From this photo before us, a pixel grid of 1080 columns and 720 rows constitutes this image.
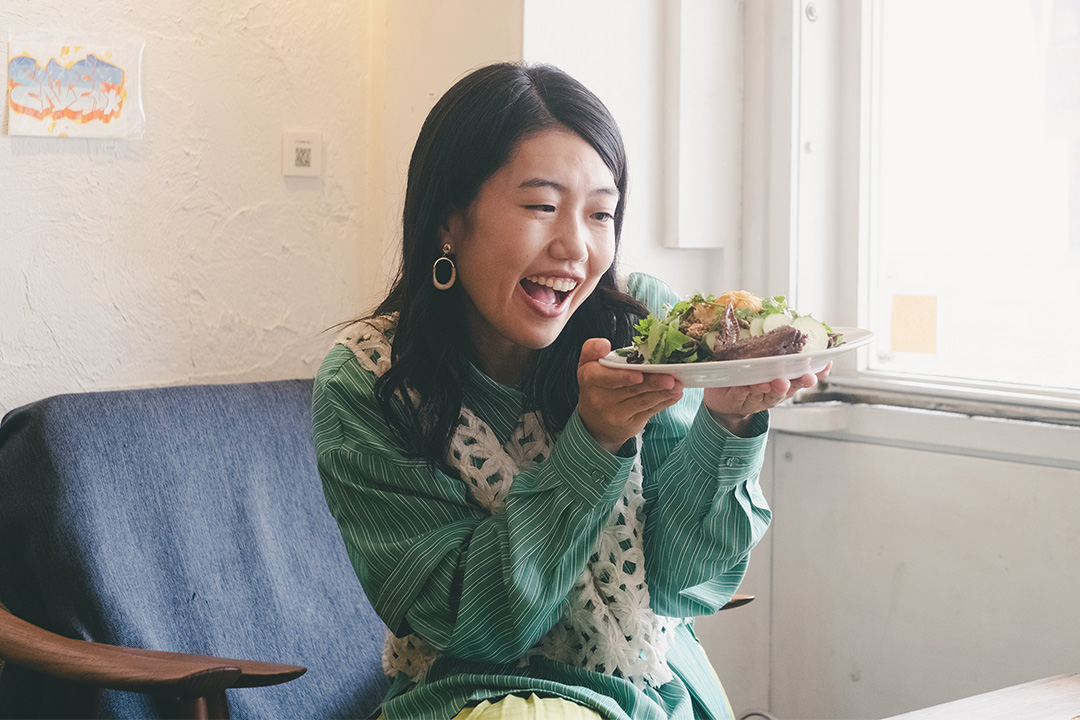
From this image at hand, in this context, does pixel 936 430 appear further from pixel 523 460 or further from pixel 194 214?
pixel 194 214

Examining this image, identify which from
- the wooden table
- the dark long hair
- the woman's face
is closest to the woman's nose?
the woman's face

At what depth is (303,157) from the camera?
2.15 metres

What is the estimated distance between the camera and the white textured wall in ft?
6.08

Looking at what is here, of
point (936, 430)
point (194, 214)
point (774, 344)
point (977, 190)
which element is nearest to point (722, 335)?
point (774, 344)

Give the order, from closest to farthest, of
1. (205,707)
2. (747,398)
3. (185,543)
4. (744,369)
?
(744,369) < (747,398) < (205,707) < (185,543)

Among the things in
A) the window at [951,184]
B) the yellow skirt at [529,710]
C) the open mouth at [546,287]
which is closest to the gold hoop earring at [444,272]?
the open mouth at [546,287]

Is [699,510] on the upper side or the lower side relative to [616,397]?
lower

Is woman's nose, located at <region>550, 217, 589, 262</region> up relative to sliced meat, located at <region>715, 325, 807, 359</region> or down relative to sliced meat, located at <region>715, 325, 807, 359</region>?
up

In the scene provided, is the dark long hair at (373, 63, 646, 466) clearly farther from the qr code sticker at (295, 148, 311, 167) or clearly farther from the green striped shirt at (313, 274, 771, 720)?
the qr code sticker at (295, 148, 311, 167)

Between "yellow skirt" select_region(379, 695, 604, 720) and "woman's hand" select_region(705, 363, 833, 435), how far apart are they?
359 mm

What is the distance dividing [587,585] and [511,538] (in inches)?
6.1

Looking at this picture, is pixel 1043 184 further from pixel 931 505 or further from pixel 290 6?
pixel 290 6

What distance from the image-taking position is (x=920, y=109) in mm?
2043

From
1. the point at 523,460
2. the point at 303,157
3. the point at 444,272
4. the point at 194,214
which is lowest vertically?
the point at 523,460
